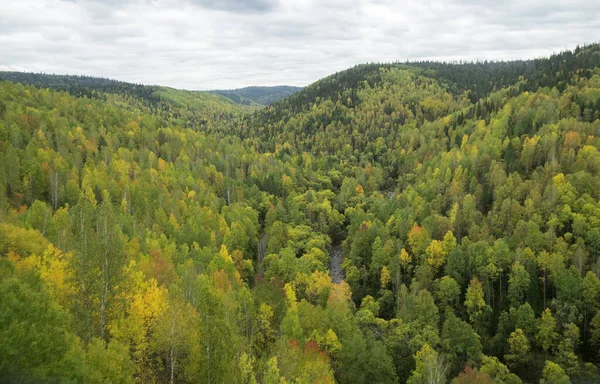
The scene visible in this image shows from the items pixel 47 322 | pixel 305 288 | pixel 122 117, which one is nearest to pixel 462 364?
pixel 305 288

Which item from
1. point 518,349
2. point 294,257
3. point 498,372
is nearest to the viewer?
point 498,372

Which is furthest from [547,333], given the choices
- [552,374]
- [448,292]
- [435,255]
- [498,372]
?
[435,255]

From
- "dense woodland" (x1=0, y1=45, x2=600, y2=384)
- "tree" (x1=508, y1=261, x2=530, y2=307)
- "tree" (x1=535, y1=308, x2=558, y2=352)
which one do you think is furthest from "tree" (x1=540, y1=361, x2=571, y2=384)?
"tree" (x1=508, y1=261, x2=530, y2=307)

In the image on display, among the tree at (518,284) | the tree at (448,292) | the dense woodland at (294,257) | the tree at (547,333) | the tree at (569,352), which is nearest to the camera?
the dense woodland at (294,257)

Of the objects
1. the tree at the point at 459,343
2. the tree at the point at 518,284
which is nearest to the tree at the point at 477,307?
the tree at the point at 518,284

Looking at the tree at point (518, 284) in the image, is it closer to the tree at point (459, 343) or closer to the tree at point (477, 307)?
the tree at point (477, 307)

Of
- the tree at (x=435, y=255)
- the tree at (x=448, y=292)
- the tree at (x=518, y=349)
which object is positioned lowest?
the tree at (x=518, y=349)

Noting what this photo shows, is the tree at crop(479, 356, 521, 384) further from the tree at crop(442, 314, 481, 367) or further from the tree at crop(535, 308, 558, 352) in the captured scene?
the tree at crop(535, 308, 558, 352)

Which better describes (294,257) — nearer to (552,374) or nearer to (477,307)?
(477,307)
